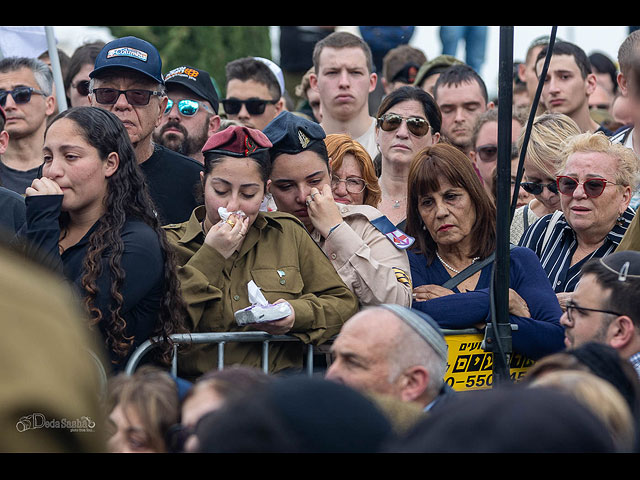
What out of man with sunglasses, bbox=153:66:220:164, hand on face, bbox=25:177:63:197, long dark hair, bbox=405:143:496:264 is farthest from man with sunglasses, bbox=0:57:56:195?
long dark hair, bbox=405:143:496:264

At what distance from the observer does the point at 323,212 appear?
520 cm

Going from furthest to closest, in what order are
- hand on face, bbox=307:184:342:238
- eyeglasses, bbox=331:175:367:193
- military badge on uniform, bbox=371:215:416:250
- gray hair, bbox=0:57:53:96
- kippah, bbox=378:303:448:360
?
1. gray hair, bbox=0:57:53:96
2. eyeglasses, bbox=331:175:367:193
3. military badge on uniform, bbox=371:215:416:250
4. hand on face, bbox=307:184:342:238
5. kippah, bbox=378:303:448:360

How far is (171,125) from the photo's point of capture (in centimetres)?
678

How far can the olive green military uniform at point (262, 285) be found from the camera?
465cm

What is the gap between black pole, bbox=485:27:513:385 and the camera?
13.7 ft

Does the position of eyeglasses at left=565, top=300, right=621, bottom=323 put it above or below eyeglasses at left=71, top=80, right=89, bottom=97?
below

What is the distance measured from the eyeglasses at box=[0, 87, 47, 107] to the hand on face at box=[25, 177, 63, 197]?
2.49m

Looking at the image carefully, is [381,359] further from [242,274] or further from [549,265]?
[549,265]

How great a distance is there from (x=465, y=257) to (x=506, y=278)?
108 centimetres

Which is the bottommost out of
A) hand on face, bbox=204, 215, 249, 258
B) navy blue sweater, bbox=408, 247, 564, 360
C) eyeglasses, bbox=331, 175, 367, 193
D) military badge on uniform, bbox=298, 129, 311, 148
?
navy blue sweater, bbox=408, 247, 564, 360

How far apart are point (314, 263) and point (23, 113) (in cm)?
277

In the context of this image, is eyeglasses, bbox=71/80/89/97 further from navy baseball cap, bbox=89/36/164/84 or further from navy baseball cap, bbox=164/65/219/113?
navy baseball cap, bbox=89/36/164/84

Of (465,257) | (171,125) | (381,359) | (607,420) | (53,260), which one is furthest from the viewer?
(171,125)
